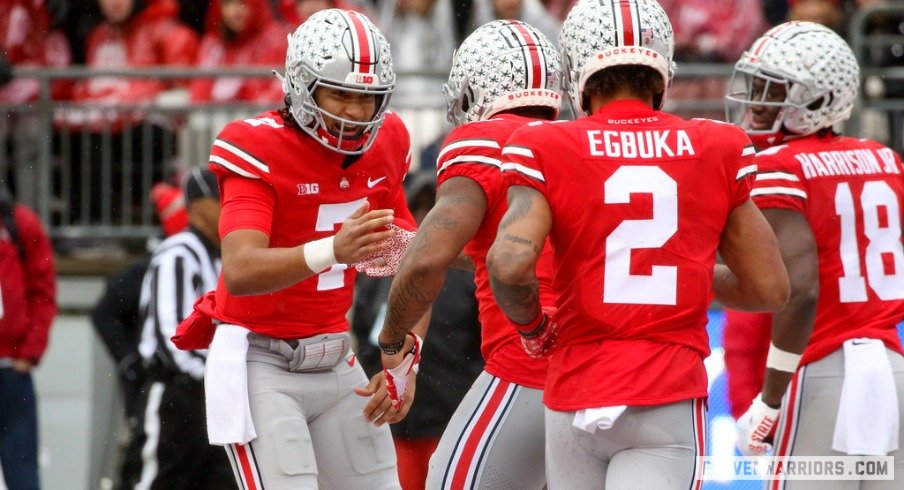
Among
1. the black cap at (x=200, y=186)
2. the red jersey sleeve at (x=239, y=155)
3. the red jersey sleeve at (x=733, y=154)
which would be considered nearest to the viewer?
the red jersey sleeve at (x=733, y=154)

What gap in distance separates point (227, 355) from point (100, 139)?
A: 5.81 m

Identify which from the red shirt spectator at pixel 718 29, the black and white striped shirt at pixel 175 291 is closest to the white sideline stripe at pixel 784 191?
the black and white striped shirt at pixel 175 291

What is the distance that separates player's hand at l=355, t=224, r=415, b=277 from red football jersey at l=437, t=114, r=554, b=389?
0.22 meters

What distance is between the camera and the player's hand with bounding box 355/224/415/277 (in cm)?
480

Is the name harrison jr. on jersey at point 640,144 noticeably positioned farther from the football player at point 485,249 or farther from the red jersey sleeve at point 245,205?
the red jersey sleeve at point 245,205

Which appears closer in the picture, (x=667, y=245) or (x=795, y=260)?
(x=667, y=245)

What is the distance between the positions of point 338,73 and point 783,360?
1.90 m

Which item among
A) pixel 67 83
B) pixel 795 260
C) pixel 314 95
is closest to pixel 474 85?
pixel 314 95

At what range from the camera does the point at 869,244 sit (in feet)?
17.1

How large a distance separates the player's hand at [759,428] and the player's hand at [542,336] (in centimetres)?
153

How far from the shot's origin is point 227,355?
15.6 feet

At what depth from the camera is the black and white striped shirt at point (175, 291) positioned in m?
7.22

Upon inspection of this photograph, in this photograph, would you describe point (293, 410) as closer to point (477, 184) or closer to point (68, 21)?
point (477, 184)
